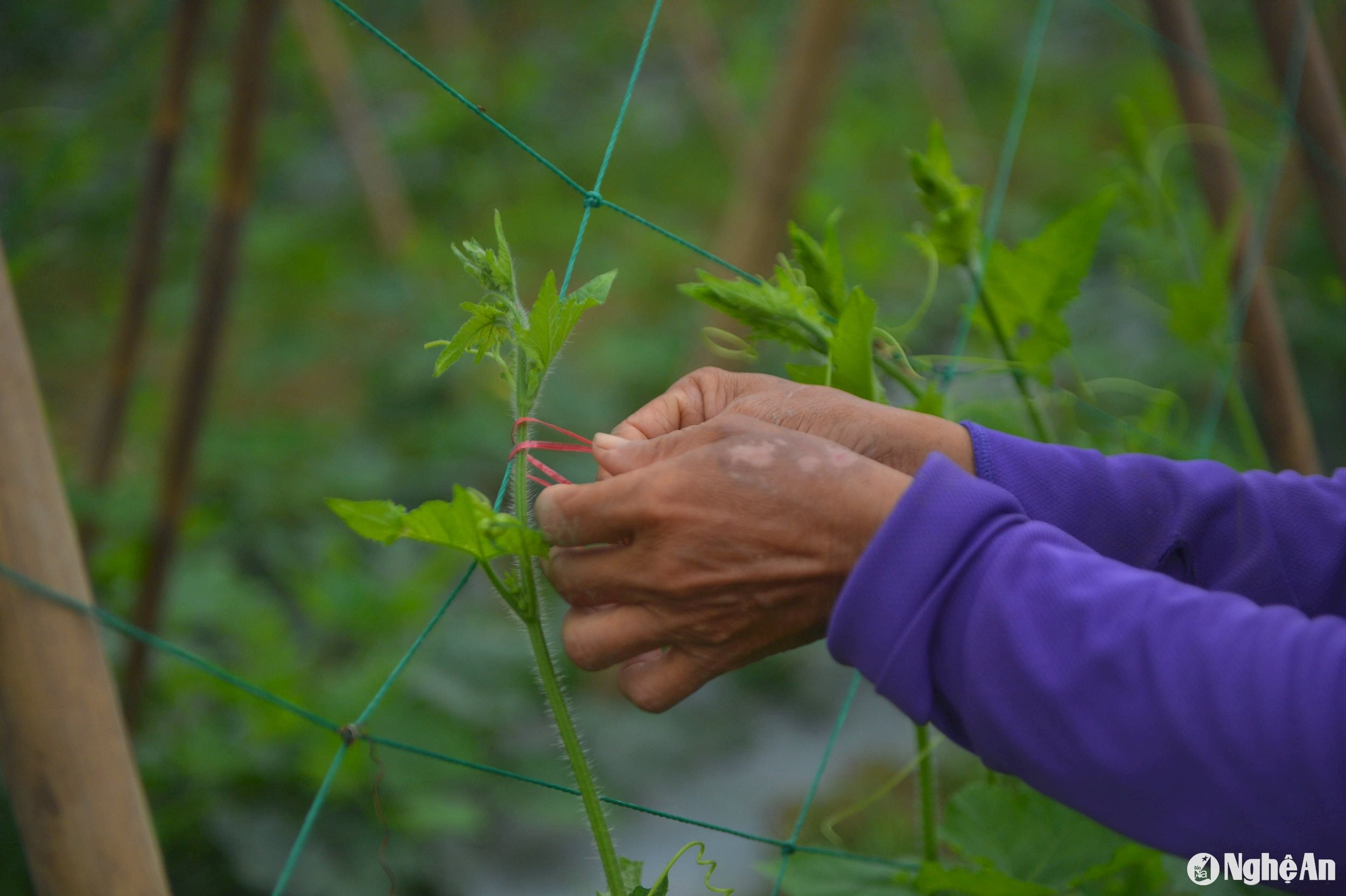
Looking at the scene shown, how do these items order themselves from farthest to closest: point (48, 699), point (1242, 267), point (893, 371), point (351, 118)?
point (351, 118) → point (1242, 267) → point (893, 371) → point (48, 699)

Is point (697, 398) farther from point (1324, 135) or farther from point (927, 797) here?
point (1324, 135)

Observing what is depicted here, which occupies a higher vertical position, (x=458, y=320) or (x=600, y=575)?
(x=600, y=575)

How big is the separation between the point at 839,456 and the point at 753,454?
0.18 ft

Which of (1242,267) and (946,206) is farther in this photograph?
(1242,267)

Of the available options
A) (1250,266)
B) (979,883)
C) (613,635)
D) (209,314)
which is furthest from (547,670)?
(1250,266)

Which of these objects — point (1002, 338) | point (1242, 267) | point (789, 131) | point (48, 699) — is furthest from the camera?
point (789, 131)

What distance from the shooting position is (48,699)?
2.16 feet

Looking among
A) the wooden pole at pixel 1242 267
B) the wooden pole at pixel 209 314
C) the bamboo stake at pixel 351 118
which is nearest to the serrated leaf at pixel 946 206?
Answer: the wooden pole at pixel 1242 267

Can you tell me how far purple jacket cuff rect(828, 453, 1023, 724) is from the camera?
578mm

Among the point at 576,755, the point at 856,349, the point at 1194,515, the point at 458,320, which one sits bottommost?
the point at 458,320

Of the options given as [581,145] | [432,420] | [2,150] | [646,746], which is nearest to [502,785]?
[646,746]

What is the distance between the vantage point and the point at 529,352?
0.64 metres

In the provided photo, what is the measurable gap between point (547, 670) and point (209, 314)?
1.01 metres

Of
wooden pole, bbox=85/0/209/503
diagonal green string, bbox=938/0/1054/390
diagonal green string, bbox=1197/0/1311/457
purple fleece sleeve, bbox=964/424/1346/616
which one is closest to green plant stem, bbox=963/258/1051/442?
diagonal green string, bbox=938/0/1054/390
